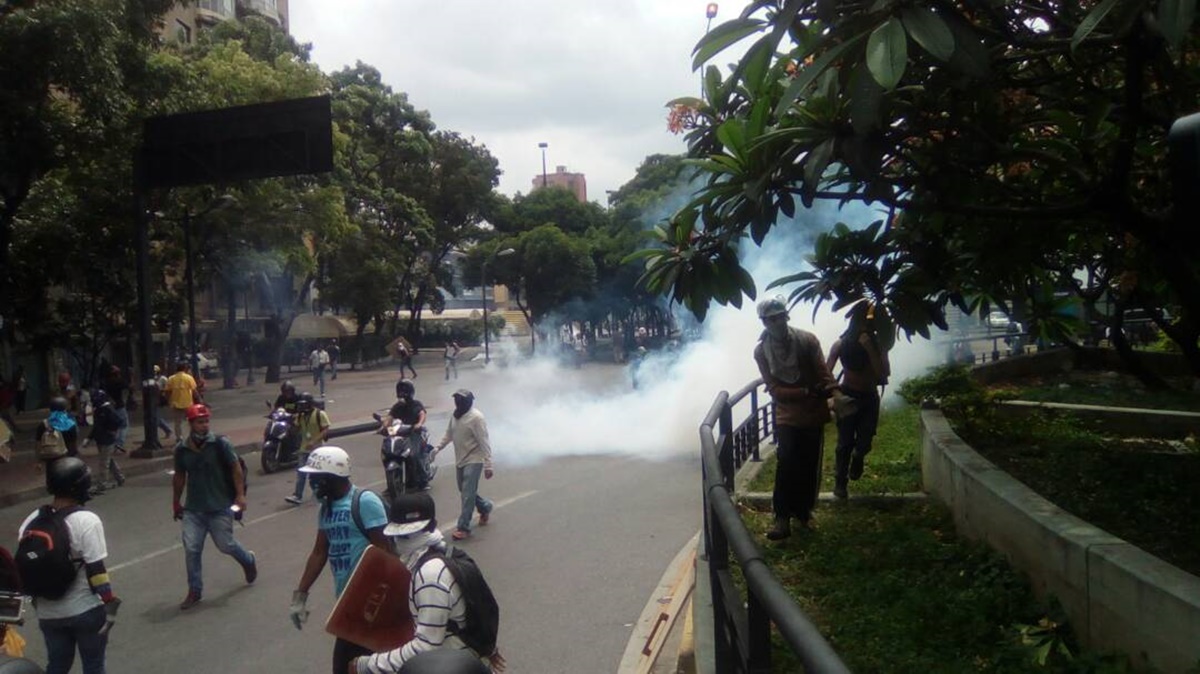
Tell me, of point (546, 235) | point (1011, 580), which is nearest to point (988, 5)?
point (1011, 580)

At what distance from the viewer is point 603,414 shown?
18.6 metres

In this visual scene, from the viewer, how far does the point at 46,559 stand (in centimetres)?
479

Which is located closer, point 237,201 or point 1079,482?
point 1079,482

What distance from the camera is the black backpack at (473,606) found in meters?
3.57

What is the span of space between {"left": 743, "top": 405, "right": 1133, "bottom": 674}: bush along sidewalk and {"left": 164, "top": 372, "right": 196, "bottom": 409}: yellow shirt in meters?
12.7

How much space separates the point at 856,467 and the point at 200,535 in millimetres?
5301

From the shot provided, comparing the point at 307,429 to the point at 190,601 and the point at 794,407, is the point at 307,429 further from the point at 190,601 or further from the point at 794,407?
the point at 794,407

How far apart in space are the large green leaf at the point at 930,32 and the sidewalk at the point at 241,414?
46.7 feet

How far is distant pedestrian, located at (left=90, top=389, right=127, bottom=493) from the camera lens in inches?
563

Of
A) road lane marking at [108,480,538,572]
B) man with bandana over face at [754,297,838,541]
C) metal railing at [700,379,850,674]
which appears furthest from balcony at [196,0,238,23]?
metal railing at [700,379,850,674]

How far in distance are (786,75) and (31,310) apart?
23.0 metres

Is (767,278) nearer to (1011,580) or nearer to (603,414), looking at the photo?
(603,414)

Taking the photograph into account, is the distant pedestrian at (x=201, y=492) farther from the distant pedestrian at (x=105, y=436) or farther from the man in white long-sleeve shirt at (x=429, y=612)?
the distant pedestrian at (x=105, y=436)

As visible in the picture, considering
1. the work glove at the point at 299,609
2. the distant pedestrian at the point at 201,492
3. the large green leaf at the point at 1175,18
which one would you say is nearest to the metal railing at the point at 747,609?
the large green leaf at the point at 1175,18
